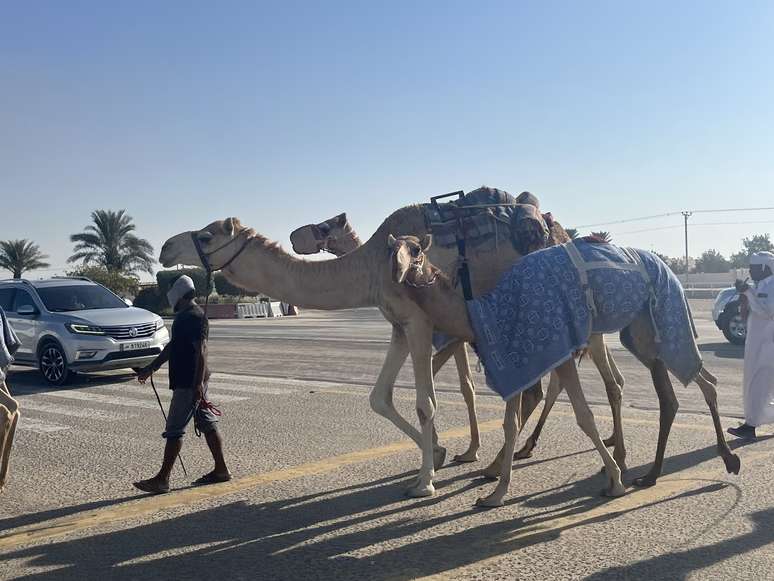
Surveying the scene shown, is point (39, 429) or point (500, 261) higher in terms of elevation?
point (500, 261)

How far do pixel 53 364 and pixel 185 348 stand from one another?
8.70 metres

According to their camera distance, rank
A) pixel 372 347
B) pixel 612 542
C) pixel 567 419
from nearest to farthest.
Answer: pixel 612 542 < pixel 567 419 < pixel 372 347

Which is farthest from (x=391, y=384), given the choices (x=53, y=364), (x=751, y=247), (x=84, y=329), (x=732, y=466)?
(x=751, y=247)

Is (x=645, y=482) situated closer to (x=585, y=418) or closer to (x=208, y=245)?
(x=585, y=418)

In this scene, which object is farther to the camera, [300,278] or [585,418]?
[300,278]

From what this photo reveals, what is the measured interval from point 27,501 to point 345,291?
10.2ft

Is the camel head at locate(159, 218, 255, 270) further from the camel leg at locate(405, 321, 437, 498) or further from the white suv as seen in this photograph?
the white suv

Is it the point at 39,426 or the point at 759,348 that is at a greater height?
the point at 759,348

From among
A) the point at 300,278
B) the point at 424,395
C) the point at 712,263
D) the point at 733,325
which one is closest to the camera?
the point at 424,395

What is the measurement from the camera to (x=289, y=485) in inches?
285

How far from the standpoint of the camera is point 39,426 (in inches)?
414

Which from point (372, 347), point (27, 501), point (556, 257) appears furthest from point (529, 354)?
point (372, 347)

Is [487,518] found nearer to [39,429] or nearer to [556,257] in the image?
[556,257]

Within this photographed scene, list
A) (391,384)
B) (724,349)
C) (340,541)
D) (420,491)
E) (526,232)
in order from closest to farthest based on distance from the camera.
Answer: (340,541), (420,491), (391,384), (526,232), (724,349)
